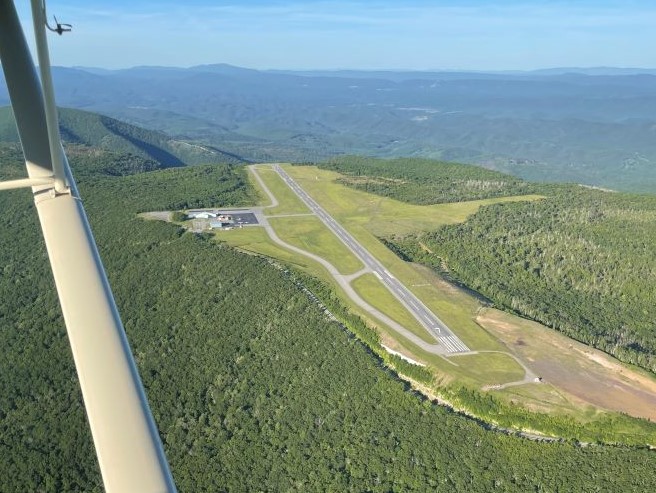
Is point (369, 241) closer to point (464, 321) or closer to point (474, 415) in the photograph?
point (464, 321)

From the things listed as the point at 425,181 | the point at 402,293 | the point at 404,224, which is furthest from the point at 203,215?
the point at 425,181

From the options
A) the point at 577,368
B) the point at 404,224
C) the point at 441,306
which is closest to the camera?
the point at 577,368

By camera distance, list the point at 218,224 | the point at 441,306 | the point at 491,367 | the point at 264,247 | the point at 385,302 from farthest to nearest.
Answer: the point at 218,224 < the point at 264,247 < the point at 385,302 < the point at 441,306 < the point at 491,367

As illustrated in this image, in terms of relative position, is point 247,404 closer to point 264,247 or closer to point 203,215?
point 264,247

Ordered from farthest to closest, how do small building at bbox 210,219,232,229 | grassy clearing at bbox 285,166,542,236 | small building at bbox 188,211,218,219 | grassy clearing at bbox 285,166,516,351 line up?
grassy clearing at bbox 285,166,542,236 < small building at bbox 188,211,218,219 < small building at bbox 210,219,232,229 < grassy clearing at bbox 285,166,516,351

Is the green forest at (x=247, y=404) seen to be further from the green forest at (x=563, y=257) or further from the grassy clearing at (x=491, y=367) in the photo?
the green forest at (x=563, y=257)

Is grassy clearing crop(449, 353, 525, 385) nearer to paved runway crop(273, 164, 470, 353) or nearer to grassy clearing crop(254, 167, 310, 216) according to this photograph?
paved runway crop(273, 164, 470, 353)

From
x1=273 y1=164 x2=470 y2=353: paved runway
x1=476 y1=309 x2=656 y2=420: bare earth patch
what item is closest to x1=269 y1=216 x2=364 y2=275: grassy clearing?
x1=273 y1=164 x2=470 y2=353: paved runway
